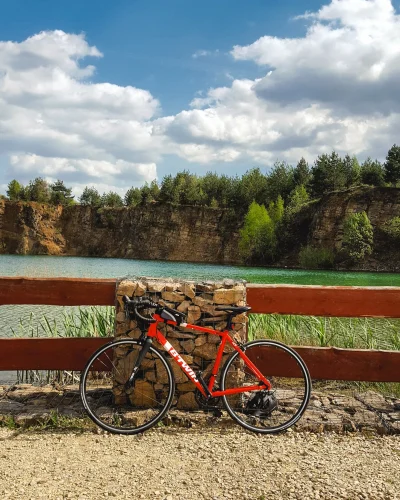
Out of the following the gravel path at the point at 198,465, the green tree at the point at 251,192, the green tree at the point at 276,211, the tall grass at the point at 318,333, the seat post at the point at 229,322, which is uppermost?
the green tree at the point at 251,192

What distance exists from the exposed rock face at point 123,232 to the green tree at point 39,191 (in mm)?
14261

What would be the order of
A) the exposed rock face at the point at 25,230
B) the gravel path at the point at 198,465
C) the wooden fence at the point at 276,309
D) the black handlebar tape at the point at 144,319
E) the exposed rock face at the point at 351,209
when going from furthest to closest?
the exposed rock face at the point at 25,230
the exposed rock face at the point at 351,209
the wooden fence at the point at 276,309
the black handlebar tape at the point at 144,319
the gravel path at the point at 198,465

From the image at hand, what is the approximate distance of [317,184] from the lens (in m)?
88.9

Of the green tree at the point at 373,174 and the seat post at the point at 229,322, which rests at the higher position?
the green tree at the point at 373,174

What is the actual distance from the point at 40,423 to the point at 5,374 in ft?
14.8

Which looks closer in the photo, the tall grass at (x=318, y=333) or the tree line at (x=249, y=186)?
the tall grass at (x=318, y=333)

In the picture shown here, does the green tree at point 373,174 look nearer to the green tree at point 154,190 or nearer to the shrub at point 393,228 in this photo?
the shrub at point 393,228

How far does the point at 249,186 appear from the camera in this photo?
9825 centimetres

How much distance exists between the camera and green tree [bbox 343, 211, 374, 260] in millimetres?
67125

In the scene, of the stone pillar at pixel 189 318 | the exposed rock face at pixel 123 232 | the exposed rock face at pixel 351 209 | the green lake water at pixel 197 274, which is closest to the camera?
the stone pillar at pixel 189 318

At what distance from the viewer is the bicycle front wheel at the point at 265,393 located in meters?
5.17

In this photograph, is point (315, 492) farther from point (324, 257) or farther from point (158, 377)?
point (324, 257)

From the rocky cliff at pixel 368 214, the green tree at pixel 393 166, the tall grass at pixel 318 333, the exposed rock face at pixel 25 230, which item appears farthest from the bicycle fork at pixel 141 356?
the exposed rock face at pixel 25 230

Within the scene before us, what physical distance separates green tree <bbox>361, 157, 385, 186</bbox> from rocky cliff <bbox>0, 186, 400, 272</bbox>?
11030 millimetres
